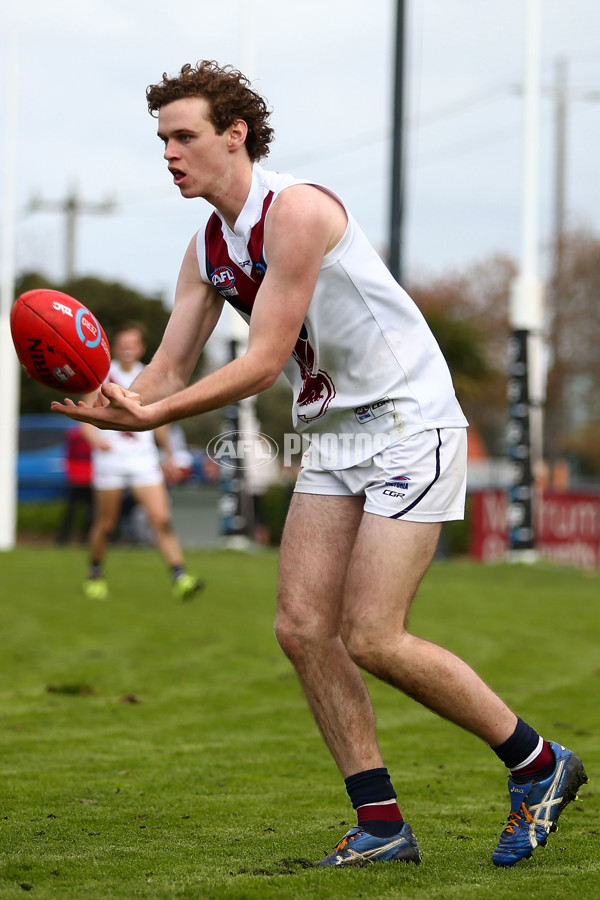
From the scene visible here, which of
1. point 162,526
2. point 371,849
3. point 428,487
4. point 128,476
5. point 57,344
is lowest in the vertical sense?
point 371,849

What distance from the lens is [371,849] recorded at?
12.5ft

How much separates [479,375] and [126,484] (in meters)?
20.4

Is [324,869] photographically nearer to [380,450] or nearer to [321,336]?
[380,450]

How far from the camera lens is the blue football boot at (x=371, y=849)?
380 centimetres

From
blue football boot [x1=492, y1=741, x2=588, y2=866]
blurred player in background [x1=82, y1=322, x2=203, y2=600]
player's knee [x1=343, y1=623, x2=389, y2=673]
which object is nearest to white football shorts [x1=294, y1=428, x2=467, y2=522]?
player's knee [x1=343, y1=623, x2=389, y2=673]

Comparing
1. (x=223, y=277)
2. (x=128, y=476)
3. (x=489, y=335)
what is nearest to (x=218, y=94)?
(x=223, y=277)

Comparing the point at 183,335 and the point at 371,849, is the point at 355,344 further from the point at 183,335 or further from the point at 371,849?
the point at 371,849

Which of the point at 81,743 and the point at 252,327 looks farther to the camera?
the point at 81,743

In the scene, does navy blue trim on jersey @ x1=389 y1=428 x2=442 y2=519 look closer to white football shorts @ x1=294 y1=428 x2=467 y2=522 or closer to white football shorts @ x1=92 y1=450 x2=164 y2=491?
white football shorts @ x1=294 y1=428 x2=467 y2=522

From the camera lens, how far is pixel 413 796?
4902mm

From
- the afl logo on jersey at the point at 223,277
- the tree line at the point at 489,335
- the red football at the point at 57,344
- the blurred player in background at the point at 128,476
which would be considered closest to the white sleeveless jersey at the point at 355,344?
Result: the afl logo on jersey at the point at 223,277

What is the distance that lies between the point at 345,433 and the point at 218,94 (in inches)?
43.7

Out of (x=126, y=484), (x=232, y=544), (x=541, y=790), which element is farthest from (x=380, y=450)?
(x=232, y=544)

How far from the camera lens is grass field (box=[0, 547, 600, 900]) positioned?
366cm
